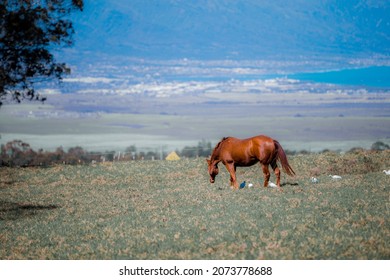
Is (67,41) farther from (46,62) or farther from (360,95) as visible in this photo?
(360,95)

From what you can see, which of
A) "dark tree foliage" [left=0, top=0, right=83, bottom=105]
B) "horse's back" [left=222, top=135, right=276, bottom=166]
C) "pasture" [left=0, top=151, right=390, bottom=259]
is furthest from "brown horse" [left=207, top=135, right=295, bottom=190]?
"dark tree foliage" [left=0, top=0, right=83, bottom=105]

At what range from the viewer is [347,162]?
3856 cm

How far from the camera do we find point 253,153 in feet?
91.5

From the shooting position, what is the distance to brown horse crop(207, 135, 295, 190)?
90.2ft

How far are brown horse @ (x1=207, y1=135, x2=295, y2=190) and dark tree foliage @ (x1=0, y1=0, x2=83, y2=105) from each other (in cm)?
1396

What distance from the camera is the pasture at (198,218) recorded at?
672 inches

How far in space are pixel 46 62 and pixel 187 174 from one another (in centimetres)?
1100

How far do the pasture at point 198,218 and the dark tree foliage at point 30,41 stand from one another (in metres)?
7.13

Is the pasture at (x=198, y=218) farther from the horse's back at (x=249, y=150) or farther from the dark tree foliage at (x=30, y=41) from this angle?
the dark tree foliage at (x=30, y=41)

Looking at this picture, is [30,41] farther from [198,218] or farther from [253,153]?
[198,218]

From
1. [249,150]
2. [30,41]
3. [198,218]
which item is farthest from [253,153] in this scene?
[30,41]

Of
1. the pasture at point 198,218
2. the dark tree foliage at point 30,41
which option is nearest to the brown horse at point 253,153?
the pasture at point 198,218
